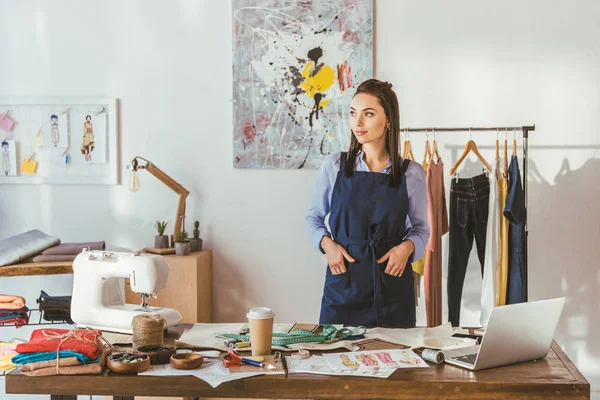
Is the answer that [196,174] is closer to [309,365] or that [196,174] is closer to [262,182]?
[262,182]

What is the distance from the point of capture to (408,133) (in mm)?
3998

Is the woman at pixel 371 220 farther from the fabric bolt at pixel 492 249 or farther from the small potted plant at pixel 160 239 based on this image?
the small potted plant at pixel 160 239

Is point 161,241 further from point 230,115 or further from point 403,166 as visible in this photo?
point 403,166

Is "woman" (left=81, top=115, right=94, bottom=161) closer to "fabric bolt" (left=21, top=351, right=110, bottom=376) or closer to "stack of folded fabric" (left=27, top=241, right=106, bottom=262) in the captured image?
→ "stack of folded fabric" (left=27, top=241, right=106, bottom=262)

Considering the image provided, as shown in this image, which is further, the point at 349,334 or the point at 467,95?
the point at 467,95

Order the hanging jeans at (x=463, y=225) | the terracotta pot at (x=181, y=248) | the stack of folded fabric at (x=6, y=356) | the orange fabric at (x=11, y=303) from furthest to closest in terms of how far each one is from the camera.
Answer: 1. the terracotta pot at (x=181, y=248)
2. the hanging jeans at (x=463, y=225)
3. the orange fabric at (x=11, y=303)
4. the stack of folded fabric at (x=6, y=356)

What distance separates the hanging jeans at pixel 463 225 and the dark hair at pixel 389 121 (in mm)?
1110

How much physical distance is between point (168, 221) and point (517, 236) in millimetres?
2037

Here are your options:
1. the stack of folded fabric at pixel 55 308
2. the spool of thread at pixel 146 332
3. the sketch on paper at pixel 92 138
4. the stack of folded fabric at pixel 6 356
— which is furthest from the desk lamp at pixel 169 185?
the spool of thread at pixel 146 332

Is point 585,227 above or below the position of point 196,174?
below

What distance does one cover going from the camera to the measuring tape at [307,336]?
2.12 metres

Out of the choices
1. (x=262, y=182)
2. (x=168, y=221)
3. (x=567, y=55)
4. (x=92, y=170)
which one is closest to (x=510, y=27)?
(x=567, y=55)

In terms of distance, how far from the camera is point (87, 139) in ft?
13.9

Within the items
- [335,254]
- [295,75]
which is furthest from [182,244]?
[335,254]
